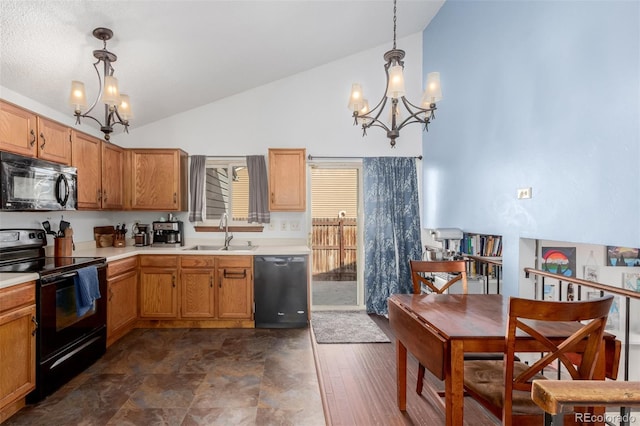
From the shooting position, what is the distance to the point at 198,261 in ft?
12.1

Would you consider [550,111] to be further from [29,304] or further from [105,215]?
[105,215]

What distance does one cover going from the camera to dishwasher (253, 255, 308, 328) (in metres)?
3.69

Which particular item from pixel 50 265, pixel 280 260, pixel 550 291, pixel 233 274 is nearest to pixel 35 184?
pixel 50 265

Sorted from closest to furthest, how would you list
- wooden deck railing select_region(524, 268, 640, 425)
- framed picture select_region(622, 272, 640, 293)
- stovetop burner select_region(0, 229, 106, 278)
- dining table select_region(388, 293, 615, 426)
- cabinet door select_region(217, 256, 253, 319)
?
dining table select_region(388, 293, 615, 426) → wooden deck railing select_region(524, 268, 640, 425) → stovetop burner select_region(0, 229, 106, 278) → framed picture select_region(622, 272, 640, 293) → cabinet door select_region(217, 256, 253, 319)

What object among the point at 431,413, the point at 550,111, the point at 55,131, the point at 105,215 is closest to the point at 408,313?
the point at 431,413

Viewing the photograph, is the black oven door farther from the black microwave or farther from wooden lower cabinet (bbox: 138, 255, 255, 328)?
wooden lower cabinet (bbox: 138, 255, 255, 328)

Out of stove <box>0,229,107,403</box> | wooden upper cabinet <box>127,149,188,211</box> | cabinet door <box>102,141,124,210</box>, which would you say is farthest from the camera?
wooden upper cabinet <box>127,149,188,211</box>

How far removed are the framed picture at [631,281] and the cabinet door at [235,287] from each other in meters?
3.97

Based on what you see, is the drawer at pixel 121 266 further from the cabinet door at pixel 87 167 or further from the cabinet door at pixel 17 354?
the cabinet door at pixel 17 354

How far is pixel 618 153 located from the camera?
6.14 ft

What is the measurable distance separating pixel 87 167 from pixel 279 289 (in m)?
2.34

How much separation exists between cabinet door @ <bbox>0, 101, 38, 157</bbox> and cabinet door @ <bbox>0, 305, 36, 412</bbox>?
120 centimetres

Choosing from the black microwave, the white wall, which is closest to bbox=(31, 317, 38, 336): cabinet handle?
the black microwave

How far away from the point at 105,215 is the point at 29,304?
2.12 meters
